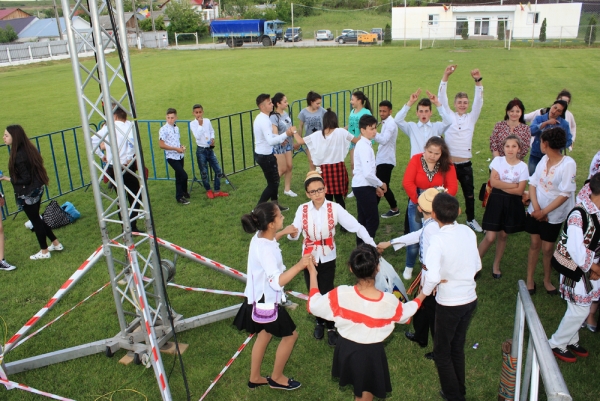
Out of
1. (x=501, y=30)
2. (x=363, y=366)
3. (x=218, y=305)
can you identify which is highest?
(x=501, y=30)

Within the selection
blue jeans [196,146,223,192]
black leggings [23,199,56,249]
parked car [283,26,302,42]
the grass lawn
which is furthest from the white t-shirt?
parked car [283,26,302,42]

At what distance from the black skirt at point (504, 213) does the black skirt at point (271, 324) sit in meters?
3.09

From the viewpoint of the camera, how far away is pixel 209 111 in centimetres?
1722

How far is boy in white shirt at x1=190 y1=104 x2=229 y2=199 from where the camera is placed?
9062 mm

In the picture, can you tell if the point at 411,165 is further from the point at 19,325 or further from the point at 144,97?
the point at 144,97

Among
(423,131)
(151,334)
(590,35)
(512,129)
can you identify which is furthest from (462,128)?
(590,35)

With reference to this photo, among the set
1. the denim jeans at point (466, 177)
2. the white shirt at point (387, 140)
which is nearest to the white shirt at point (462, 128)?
the denim jeans at point (466, 177)

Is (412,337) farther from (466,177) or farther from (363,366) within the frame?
(466,177)

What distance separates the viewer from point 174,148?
28.9 feet

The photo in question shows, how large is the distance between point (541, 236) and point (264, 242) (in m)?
3.40

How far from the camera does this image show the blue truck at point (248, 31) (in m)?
49.7

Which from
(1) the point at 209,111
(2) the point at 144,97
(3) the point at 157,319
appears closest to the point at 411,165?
(3) the point at 157,319

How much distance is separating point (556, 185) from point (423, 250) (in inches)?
77.8

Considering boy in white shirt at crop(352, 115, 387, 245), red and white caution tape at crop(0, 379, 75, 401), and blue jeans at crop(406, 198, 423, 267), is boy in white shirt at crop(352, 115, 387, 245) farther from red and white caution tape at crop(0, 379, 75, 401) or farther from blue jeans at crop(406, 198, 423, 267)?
red and white caution tape at crop(0, 379, 75, 401)
